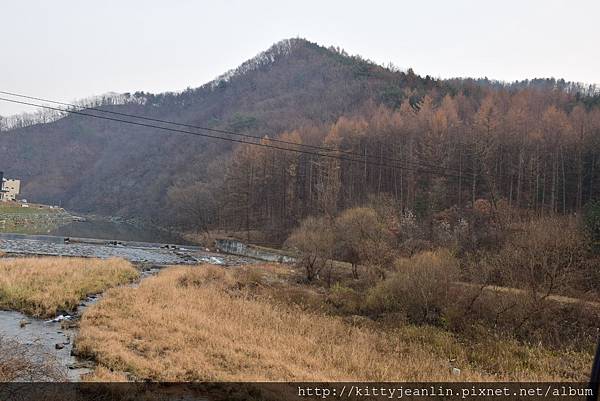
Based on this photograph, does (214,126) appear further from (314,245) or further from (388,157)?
(314,245)

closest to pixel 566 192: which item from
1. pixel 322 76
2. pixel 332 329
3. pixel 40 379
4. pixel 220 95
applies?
pixel 332 329

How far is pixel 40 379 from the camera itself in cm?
1005

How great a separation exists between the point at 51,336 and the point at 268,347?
7.68m

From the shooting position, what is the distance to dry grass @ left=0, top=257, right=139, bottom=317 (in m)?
18.2

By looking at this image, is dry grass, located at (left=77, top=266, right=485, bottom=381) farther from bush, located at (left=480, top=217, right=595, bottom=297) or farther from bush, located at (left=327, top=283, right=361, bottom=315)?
bush, located at (left=480, top=217, right=595, bottom=297)

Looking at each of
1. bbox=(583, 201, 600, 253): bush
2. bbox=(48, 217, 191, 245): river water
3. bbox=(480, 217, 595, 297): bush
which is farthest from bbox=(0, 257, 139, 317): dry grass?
bbox=(48, 217, 191, 245): river water

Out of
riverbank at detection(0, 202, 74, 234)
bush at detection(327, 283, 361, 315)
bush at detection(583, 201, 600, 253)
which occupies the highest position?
bush at detection(583, 201, 600, 253)

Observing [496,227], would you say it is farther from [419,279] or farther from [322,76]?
[322,76]

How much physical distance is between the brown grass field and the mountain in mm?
76837

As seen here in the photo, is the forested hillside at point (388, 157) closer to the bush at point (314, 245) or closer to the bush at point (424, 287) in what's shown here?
the bush at point (314, 245)

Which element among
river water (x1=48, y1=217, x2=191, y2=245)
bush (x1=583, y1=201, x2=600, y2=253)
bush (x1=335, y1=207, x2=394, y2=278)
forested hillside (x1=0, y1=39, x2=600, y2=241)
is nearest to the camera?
bush (x1=583, y1=201, x2=600, y2=253)

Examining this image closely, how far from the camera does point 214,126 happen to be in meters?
153

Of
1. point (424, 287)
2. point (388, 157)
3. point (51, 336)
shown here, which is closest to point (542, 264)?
point (424, 287)

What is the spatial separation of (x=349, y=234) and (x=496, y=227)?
53.2 feet
